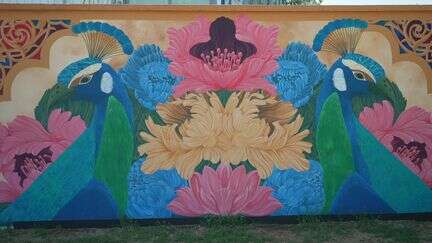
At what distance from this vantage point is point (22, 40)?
5.14 m

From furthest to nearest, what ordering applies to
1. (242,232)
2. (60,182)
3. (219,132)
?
(219,132), (60,182), (242,232)

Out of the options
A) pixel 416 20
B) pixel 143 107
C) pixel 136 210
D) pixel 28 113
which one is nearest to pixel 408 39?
pixel 416 20

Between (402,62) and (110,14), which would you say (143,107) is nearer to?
(110,14)

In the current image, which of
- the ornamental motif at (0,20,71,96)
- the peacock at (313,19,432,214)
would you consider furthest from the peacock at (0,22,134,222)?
the peacock at (313,19,432,214)

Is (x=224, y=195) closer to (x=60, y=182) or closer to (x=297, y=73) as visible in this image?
(x=297, y=73)

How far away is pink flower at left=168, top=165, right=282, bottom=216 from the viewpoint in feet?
17.4

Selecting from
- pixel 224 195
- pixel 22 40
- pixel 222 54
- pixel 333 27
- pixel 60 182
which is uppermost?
pixel 333 27

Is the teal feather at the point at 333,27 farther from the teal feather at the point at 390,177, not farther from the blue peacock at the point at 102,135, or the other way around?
the blue peacock at the point at 102,135

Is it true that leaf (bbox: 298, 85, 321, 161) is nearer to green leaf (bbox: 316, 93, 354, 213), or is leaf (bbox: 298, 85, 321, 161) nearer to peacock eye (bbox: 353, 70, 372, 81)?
green leaf (bbox: 316, 93, 354, 213)

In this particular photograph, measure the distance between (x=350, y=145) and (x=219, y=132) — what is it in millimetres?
1422

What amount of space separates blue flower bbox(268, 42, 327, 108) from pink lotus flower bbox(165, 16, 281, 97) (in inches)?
Result: 4.8

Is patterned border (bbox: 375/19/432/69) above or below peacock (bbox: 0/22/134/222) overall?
above

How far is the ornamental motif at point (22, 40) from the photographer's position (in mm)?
5125

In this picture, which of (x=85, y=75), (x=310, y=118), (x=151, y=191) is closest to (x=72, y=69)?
(x=85, y=75)
